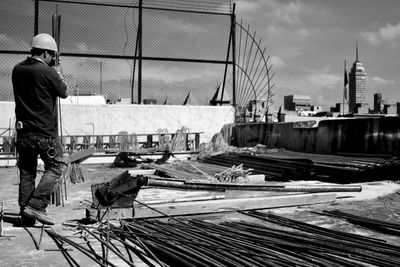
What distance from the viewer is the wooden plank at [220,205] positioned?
14.1 ft

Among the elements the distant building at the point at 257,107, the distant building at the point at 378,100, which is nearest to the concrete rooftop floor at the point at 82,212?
the distant building at the point at 257,107

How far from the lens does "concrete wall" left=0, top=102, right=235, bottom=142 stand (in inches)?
520

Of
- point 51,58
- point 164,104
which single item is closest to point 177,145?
point 164,104

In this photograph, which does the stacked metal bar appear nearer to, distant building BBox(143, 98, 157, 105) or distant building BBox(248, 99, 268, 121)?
distant building BBox(248, 99, 268, 121)

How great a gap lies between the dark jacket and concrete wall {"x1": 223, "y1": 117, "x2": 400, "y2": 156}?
6.95 metres

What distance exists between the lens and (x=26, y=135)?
4383mm

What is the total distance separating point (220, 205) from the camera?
185 inches

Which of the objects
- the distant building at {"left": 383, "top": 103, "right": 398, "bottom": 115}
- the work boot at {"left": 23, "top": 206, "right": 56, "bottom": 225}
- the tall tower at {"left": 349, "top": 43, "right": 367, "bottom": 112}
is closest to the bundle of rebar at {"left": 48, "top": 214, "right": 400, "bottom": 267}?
the work boot at {"left": 23, "top": 206, "right": 56, "bottom": 225}

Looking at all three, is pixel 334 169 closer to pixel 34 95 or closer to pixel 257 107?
pixel 34 95

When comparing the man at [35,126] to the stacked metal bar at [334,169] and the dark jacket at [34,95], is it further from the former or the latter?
the stacked metal bar at [334,169]

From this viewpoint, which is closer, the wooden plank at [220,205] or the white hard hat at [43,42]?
the wooden plank at [220,205]

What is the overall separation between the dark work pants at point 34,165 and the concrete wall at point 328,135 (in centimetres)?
689

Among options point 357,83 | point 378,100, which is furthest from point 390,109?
point 357,83

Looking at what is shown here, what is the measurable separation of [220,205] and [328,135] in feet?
23.0
